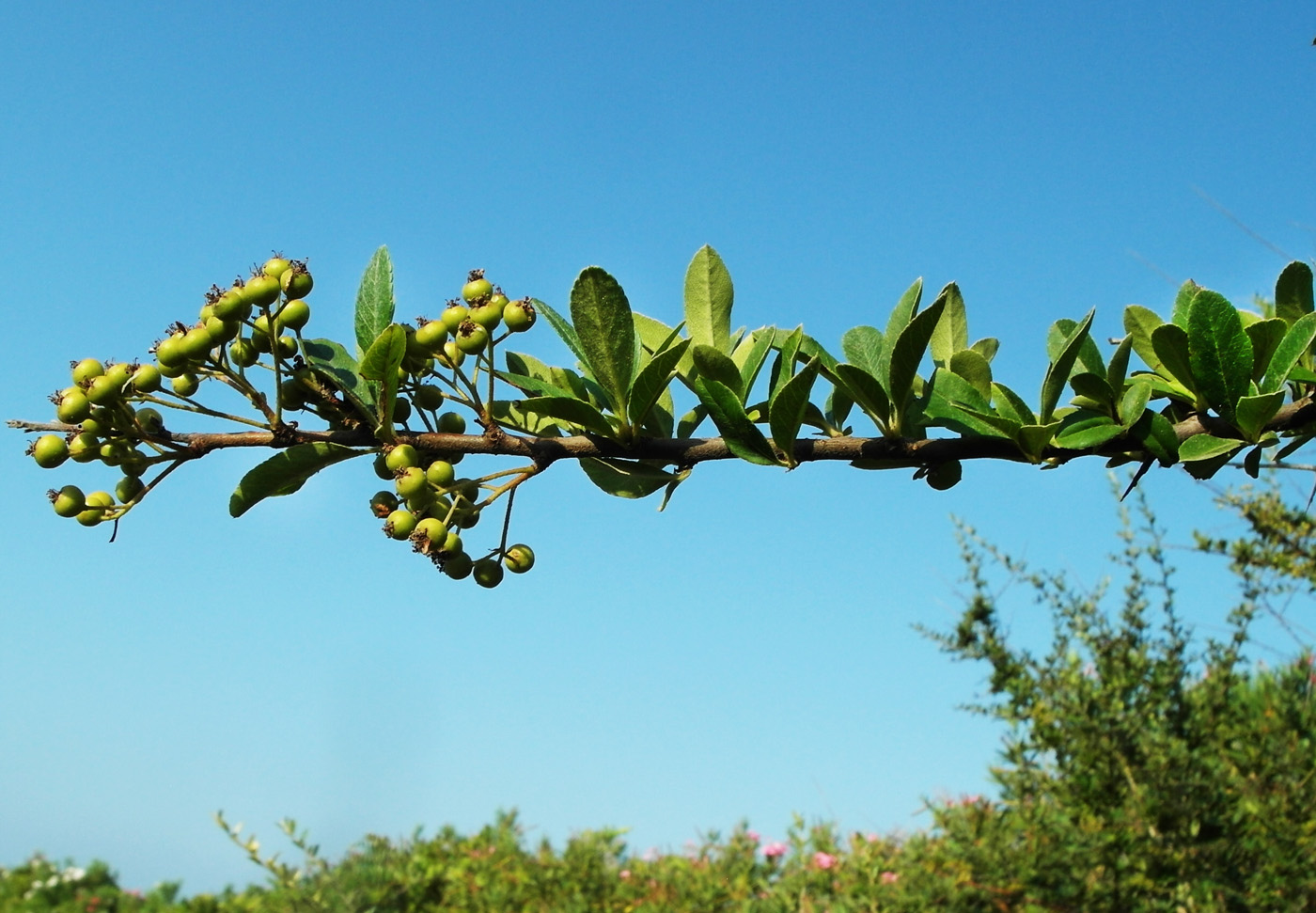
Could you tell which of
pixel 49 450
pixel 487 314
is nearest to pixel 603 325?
pixel 487 314

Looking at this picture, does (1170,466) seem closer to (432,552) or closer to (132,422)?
(432,552)

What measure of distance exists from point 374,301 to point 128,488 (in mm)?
526

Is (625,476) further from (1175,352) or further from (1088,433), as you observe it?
(1175,352)

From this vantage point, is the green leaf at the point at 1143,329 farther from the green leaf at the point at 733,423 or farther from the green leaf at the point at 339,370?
the green leaf at the point at 339,370

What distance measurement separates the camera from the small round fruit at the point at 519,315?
1.81 m

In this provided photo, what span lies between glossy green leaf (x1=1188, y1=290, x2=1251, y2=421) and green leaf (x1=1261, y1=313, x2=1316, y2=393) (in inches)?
2.0

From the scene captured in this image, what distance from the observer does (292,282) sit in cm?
179

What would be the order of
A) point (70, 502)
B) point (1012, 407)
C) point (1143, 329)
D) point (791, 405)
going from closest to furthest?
point (791, 405), point (1012, 407), point (70, 502), point (1143, 329)

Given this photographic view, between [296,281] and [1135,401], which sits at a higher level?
[296,281]

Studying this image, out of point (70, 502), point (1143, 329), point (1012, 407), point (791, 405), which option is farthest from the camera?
point (1143, 329)

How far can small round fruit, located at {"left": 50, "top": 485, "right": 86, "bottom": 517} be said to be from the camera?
71.7 inches

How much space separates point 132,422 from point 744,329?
40.8 inches

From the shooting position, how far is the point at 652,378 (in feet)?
5.30

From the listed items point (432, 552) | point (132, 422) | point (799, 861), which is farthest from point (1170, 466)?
point (799, 861)
